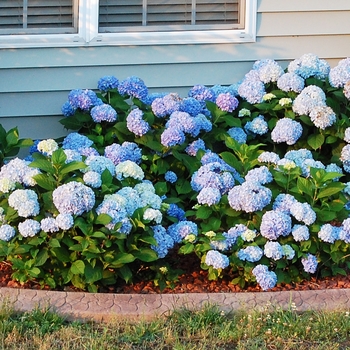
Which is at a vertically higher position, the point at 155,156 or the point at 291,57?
the point at 291,57

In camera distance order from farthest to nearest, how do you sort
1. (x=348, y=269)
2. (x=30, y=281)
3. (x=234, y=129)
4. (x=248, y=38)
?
(x=248, y=38), (x=234, y=129), (x=348, y=269), (x=30, y=281)

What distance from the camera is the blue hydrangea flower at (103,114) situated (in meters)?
5.00

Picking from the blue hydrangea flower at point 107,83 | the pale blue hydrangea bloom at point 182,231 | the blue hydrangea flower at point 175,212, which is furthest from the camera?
the blue hydrangea flower at point 107,83

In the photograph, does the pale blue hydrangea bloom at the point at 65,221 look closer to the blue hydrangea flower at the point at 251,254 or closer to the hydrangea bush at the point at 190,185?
the hydrangea bush at the point at 190,185

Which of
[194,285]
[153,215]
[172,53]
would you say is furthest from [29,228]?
[172,53]

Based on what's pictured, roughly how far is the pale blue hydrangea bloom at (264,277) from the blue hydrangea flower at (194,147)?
102 centimetres

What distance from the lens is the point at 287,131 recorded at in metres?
5.03

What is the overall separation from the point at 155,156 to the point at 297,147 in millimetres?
1013

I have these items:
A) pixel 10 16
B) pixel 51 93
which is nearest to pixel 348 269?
pixel 51 93

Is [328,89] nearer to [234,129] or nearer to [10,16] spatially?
[234,129]

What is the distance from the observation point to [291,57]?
5.63 m

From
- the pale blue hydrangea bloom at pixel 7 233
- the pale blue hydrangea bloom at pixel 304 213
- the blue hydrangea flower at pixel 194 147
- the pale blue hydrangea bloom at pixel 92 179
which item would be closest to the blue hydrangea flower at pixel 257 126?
the blue hydrangea flower at pixel 194 147

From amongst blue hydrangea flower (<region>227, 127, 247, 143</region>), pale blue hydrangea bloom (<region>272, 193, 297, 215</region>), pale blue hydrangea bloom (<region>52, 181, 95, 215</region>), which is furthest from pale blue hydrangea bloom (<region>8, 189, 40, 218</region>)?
blue hydrangea flower (<region>227, 127, 247, 143</region>)

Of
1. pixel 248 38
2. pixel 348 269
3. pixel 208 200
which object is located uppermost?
pixel 248 38
